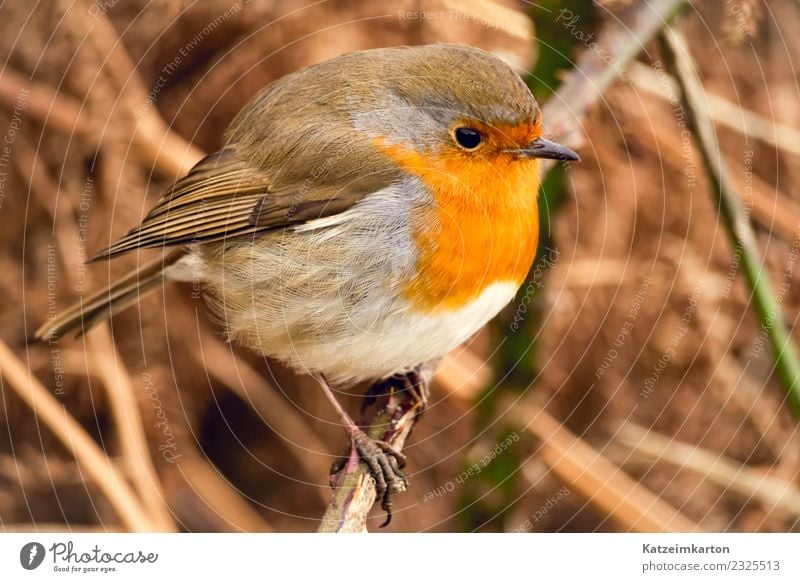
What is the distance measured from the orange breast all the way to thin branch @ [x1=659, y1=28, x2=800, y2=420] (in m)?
0.46

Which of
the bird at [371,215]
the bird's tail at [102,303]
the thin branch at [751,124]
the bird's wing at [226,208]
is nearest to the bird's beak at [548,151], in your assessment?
the bird at [371,215]

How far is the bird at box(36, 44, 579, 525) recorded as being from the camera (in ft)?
5.65

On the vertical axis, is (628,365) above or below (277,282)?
below

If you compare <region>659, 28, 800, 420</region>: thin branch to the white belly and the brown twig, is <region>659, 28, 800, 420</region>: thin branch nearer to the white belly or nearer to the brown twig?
the white belly

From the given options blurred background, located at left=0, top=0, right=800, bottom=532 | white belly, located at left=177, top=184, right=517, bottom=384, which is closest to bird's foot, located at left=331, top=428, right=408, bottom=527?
white belly, located at left=177, top=184, right=517, bottom=384

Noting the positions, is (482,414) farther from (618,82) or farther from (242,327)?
(618,82)

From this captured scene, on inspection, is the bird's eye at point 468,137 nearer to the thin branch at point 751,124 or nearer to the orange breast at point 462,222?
the orange breast at point 462,222

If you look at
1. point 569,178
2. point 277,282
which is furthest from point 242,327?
point 569,178

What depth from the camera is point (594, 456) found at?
7.61ft

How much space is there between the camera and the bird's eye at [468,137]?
1707 millimetres

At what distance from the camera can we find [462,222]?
68.4 inches

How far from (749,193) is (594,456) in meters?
0.74

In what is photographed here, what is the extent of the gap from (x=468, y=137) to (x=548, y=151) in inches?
5.8

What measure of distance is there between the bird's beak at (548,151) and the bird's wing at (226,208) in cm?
38
